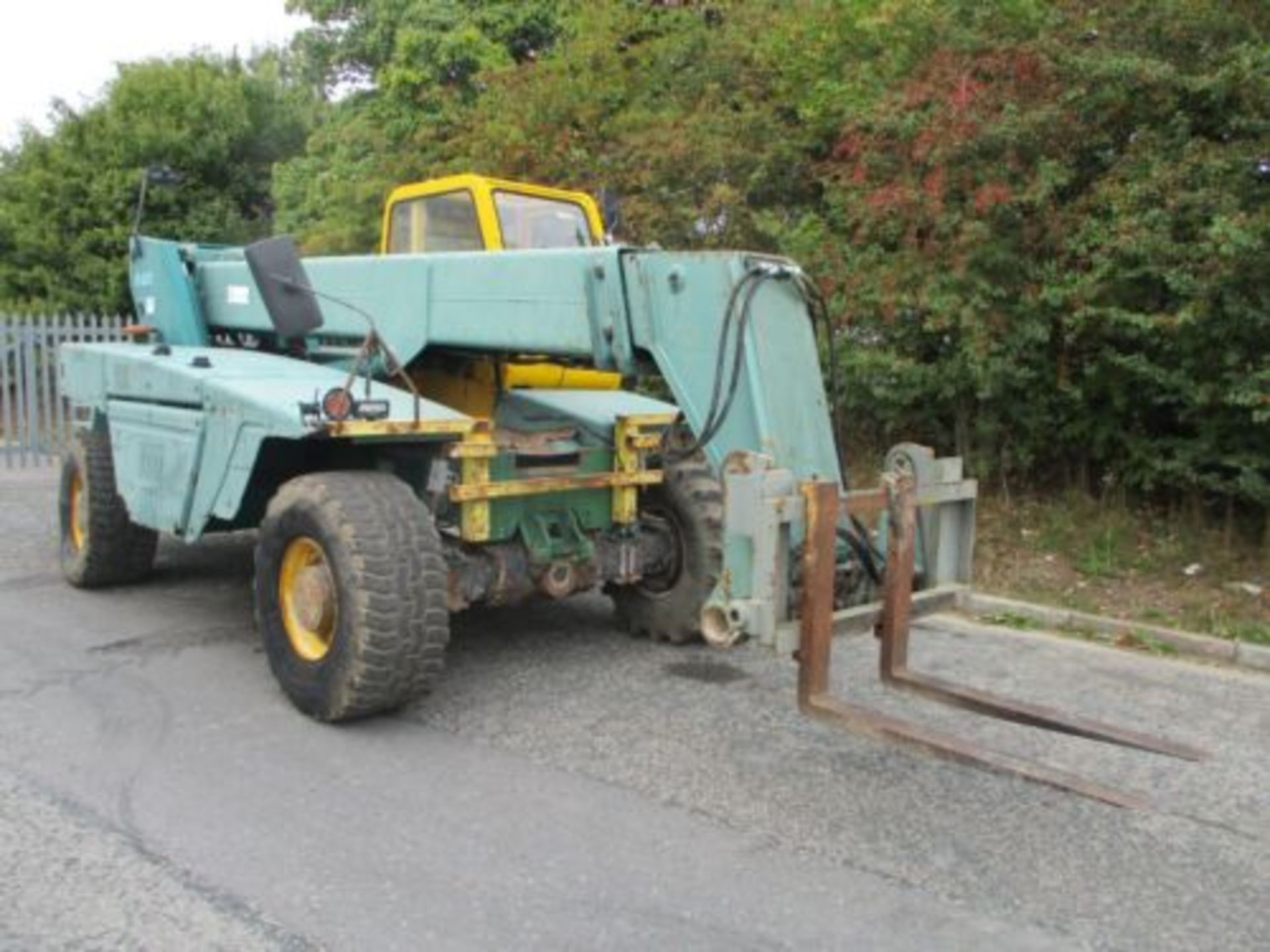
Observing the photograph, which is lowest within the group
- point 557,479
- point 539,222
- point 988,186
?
point 557,479

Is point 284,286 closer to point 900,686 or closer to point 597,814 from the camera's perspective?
point 597,814

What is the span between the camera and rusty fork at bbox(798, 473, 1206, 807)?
3.78m

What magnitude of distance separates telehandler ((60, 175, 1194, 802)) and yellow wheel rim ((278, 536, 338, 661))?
0.05 ft

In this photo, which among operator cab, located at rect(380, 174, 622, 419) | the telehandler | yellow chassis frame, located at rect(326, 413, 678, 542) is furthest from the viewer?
operator cab, located at rect(380, 174, 622, 419)

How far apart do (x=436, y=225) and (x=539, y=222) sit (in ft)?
1.85

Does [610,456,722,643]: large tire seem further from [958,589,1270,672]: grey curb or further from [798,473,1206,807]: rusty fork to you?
[798,473,1206,807]: rusty fork

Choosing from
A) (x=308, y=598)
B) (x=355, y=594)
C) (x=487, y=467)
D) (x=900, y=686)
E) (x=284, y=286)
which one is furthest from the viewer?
(x=284, y=286)

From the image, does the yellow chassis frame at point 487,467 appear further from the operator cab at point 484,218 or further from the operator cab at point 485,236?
the operator cab at point 484,218

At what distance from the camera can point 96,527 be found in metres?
7.25

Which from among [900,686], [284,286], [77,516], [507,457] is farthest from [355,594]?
[77,516]

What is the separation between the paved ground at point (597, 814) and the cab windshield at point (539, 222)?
2220 millimetres

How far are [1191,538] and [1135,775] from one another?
354 centimetres

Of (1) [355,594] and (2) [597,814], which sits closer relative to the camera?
(2) [597,814]

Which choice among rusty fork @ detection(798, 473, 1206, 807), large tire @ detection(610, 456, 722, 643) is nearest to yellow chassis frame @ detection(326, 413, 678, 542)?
large tire @ detection(610, 456, 722, 643)
